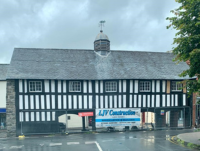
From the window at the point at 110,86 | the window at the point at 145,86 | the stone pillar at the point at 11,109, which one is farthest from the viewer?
the window at the point at 145,86

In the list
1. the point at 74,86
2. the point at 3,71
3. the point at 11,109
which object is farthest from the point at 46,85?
the point at 3,71

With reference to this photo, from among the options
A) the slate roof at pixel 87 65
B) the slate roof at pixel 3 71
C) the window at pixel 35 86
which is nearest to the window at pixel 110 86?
the slate roof at pixel 87 65

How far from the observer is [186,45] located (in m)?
10.6

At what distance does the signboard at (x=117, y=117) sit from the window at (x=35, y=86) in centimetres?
552

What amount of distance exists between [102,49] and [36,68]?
7087mm

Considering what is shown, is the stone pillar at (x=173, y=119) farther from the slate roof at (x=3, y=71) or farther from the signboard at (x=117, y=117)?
the slate roof at (x=3, y=71)

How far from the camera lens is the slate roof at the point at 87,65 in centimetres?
1845

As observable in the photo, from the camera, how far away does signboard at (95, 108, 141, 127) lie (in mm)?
18531

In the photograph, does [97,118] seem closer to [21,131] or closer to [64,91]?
[64,91]

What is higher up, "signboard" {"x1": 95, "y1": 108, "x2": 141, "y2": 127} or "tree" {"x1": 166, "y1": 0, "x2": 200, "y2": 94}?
"tree" {"x1": 166, "y1": 0, "x2": 200, "y2": 94}

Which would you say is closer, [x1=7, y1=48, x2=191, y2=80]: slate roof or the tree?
the tree

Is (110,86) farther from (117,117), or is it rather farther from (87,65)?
(87,65)

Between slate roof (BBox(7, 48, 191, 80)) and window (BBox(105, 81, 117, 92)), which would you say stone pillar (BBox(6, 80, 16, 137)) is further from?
window (BBox(105, 81, 117, 92))

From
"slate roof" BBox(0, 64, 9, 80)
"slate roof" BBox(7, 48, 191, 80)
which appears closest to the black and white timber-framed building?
"slate roof" BBox(7, 48, 191, 80)
